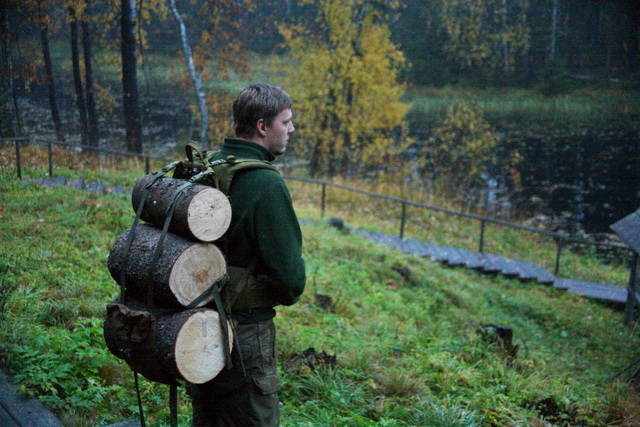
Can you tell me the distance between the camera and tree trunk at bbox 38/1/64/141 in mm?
7216

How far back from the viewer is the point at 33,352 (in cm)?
367

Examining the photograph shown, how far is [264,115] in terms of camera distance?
2.62 metres

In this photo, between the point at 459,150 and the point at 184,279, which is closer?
the point at 184,279

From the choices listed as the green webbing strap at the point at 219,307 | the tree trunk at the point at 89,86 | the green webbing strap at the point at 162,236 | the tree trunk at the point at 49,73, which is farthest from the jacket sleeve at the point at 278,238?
the tree trunk at the point at 89,86

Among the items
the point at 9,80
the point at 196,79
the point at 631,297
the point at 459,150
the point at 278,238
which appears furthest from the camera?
the point at 459,150

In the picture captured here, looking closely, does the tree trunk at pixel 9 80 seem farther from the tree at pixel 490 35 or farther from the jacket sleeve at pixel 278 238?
the tree at pixel 490 35

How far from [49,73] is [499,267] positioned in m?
9.70

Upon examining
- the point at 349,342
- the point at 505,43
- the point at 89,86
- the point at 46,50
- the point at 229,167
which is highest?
the point at 505,43

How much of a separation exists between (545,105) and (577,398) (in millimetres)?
27815

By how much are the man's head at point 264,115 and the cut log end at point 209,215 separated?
1.33ft

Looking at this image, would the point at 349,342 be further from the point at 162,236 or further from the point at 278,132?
the point at 162,236

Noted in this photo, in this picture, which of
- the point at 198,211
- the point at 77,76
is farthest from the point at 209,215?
the point at 77,76

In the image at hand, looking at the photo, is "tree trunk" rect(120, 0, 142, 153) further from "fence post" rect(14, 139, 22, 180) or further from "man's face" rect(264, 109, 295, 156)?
"man's face" rect(264, 109, 295, 156)

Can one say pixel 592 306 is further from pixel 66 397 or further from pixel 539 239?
pixel 66 397
